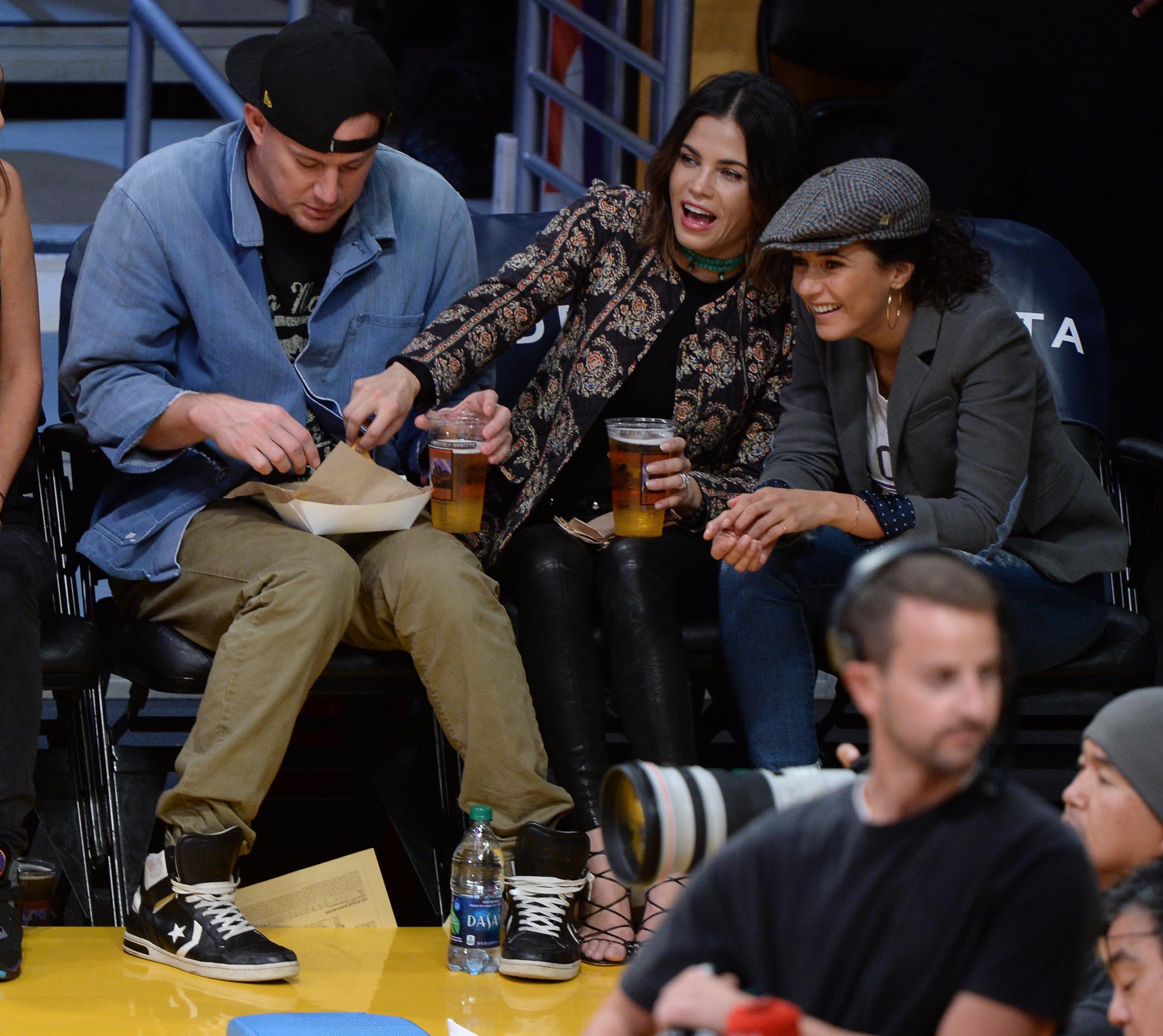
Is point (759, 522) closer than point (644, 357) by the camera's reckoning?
Yes

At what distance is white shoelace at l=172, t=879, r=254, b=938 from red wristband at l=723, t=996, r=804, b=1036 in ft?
5.00

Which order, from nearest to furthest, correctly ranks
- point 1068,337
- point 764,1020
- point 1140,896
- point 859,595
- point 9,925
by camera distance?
point 764,1020, point 859,595, point 1140,896, point 9,925, point 1068,337

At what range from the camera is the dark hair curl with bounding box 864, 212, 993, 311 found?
2713 mm

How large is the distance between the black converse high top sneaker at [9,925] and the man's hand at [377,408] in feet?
2.76

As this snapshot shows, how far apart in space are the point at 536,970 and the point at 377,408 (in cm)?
92

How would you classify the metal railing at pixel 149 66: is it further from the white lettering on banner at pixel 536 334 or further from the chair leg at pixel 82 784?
the chair leg at pixel 82 784

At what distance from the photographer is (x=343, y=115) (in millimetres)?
2625

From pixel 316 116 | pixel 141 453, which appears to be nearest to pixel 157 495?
pixel 141 453

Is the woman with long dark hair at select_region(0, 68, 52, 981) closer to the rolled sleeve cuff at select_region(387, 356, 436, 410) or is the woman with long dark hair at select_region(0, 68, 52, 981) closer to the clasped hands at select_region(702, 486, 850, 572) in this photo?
the rolled sleeve cuff at select_region(387, 356, 436, 410)

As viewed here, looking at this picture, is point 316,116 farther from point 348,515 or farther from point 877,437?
point 877,437

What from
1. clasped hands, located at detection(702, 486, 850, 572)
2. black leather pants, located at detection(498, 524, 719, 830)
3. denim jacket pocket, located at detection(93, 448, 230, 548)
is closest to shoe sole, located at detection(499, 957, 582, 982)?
black leather pants, located at detection(498, 524, 719, 830)

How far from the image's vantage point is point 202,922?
241 centimetres

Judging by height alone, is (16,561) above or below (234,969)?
above

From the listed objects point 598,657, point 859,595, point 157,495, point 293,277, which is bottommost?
point 598,657
